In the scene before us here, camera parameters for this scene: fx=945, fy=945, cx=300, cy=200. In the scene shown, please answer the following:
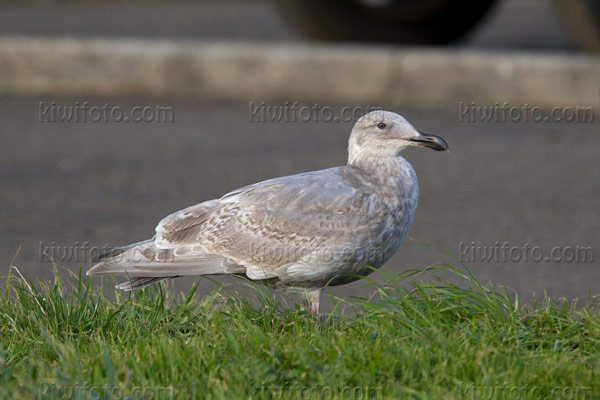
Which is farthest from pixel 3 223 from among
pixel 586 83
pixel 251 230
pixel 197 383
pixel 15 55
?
pixel 586 83

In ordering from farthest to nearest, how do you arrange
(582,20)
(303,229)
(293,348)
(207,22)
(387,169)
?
(207,22) → (582,20) → (387,169) → (303,229) → (293,348)

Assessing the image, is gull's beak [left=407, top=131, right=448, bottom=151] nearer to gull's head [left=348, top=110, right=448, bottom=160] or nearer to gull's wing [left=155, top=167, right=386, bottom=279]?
gull's head [left=348, top=110, right=448, bottom=160]

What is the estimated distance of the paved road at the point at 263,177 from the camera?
6215 mm

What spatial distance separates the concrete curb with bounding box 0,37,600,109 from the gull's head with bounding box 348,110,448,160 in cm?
504

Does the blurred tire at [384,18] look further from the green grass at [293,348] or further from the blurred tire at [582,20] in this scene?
the green grass at [293,348]

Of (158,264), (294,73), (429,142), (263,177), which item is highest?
(429,142)

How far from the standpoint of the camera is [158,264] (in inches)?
173

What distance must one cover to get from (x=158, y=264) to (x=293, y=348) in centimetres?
93

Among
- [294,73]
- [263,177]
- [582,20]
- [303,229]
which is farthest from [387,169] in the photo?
[582,20]

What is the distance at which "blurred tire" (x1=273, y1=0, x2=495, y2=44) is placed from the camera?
10.9m

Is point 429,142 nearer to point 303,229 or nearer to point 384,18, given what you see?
point 303,229

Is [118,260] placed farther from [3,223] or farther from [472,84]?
[472,84]

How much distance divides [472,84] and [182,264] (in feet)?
18.8

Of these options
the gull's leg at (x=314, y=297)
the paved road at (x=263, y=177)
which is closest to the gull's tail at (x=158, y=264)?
the gull's leg at (x=314, y=297)
